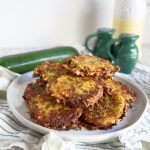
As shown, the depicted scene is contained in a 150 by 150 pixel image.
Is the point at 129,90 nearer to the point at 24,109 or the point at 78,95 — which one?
the point at 78,95

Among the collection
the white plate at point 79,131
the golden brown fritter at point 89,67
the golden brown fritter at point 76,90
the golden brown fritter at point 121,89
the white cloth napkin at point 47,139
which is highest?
the golden brown fritter at point 89,67

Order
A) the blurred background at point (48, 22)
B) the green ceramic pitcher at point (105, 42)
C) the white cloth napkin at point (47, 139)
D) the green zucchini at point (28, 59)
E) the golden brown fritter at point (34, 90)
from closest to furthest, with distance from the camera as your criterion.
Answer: the white cloth napkin at point (47, 139) < the golden brown fritter at point (34, 90) < the green zucchini at point (28, 59) < the green ceramic pitcher at point (105, 42) < the blurred background at point (48, 22)

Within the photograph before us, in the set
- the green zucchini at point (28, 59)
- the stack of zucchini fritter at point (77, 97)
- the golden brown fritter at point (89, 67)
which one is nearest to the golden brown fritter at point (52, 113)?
the stack of zucchini fritter at point (77, 97)

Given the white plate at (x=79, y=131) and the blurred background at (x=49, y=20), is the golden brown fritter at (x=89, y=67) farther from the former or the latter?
the blurred background at (x=49, y=20)

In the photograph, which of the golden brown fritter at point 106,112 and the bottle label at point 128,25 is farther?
the bottle label at point 128,25

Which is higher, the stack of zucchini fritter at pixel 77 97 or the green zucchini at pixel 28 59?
the stack of zucchini fritter at pixel 77 97

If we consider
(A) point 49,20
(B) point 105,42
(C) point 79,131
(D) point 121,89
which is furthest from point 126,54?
(C) point 79,131
